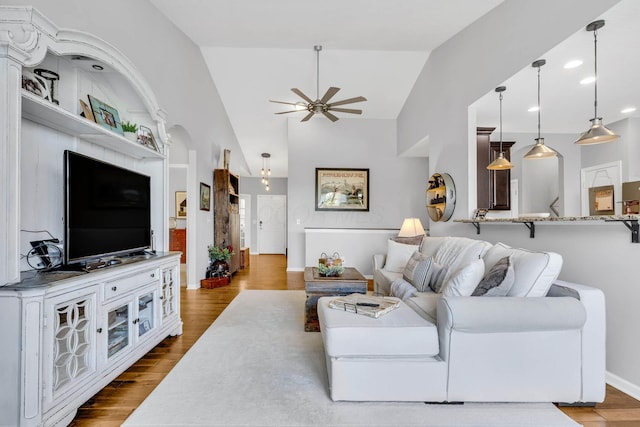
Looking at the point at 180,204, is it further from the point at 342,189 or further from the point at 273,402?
the point at 273,402

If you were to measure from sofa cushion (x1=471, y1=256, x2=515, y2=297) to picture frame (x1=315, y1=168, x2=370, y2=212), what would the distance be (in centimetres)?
463

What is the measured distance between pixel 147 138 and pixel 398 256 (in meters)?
3.18

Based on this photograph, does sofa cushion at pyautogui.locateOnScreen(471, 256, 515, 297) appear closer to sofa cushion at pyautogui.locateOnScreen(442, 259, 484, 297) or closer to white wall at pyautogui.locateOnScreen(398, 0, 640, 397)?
sofa cushion at pyautogui.locateOnScreen(442, 259, 484, 297)

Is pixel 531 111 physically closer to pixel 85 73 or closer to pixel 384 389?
pixel 384 389

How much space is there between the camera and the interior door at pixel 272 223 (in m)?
10.1

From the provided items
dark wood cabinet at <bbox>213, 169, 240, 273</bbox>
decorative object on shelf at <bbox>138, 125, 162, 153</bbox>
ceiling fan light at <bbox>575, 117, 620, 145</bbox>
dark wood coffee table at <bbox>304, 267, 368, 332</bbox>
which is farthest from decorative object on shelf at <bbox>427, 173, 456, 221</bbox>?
dark wood cabinet at <bbox>213, 169, 240, 273</bbox>

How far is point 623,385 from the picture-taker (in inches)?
81.6

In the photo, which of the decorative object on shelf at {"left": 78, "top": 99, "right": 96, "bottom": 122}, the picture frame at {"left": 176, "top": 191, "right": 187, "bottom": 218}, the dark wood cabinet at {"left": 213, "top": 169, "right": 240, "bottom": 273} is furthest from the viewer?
the picture frame at {"left": 176, "top": 191, "right": 187, "bottom": 218}

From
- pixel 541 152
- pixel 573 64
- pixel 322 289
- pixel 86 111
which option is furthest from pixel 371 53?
pixel 86 111

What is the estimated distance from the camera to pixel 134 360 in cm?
234

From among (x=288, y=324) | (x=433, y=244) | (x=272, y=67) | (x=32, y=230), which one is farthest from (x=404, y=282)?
(x=272, y=67)

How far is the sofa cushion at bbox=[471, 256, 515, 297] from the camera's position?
6.61 feet

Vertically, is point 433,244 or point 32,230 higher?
point 32,230

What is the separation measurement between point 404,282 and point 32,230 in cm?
299
